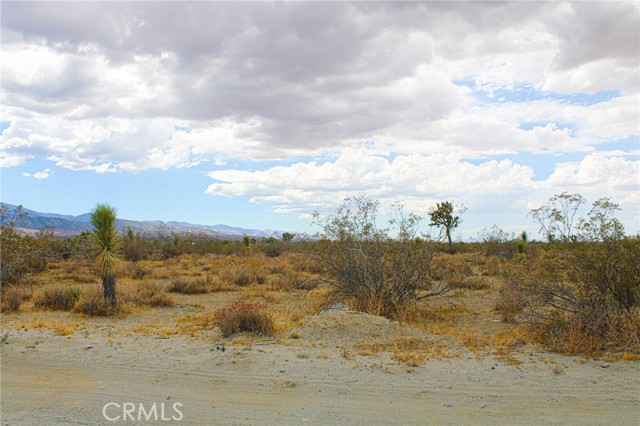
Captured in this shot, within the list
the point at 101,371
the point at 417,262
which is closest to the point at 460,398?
the point at 101,371

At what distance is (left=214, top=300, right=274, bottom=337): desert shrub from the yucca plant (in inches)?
178

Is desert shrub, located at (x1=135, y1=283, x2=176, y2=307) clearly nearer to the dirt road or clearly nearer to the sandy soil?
the sandy soil

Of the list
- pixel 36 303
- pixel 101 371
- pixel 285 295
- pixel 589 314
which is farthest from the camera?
pixel 285 295

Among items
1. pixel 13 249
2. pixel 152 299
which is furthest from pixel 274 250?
pixel 152 299

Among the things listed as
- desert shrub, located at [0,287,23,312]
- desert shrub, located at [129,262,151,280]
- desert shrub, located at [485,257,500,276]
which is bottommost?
desert shrub, located at [0,287,23,312]

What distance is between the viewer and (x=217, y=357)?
26.1 feet

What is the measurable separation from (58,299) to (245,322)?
6.81 metres

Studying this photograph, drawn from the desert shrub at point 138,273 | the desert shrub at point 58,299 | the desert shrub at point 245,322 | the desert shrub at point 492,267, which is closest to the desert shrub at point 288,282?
the desert shrub at point 138,273

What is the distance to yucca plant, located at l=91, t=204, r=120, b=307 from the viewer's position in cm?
1291

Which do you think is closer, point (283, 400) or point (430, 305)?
point (283, 400)

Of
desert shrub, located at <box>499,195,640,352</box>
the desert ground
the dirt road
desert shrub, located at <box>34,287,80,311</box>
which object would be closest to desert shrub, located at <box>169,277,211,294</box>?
desert shrub, located at <box>34,287,80,311</box>

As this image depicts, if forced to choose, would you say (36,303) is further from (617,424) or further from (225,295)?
(617,424)

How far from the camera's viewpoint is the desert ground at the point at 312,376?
18.5 ft

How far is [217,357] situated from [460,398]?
3.87 metres
